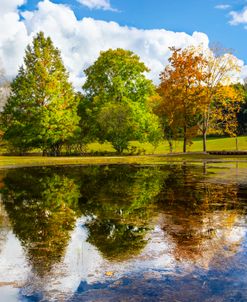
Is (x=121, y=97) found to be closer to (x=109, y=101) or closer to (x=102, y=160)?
(x=109, y=101)

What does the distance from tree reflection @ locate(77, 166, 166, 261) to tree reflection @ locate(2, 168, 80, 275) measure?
63 centimetres

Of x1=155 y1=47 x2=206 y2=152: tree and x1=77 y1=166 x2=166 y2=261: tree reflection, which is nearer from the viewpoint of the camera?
x1=77 y1=166 x2=166 y2=261: tree reflection

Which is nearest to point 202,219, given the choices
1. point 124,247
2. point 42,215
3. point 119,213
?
point 119,213

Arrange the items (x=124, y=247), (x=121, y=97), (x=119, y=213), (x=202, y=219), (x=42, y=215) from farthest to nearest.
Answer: (x=121, y=97), (x=119, y=213), (x=42, y=215), (x=202, y=219), (x=124, y=247)

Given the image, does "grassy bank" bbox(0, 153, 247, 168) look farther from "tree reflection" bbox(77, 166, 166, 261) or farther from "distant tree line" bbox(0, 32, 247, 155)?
"tree reflection" bbox(77, 166, 166, 261)

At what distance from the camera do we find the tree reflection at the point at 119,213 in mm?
8734

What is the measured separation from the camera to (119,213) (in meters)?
12.6

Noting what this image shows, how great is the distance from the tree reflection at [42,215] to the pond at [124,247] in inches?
1.1

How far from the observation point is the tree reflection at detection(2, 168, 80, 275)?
8.33m

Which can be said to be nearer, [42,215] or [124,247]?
[124,247]

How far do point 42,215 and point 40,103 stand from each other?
39212mm

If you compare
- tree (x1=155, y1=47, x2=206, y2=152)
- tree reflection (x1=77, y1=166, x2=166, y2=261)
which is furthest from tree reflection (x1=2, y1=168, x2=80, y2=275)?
tree (x1=155, y1=47, x2=206, y2=152)

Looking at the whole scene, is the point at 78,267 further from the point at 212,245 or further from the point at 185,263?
the point at 212,245

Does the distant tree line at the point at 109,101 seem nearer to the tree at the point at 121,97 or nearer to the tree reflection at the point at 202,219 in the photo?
the tree at the point at 121,97
